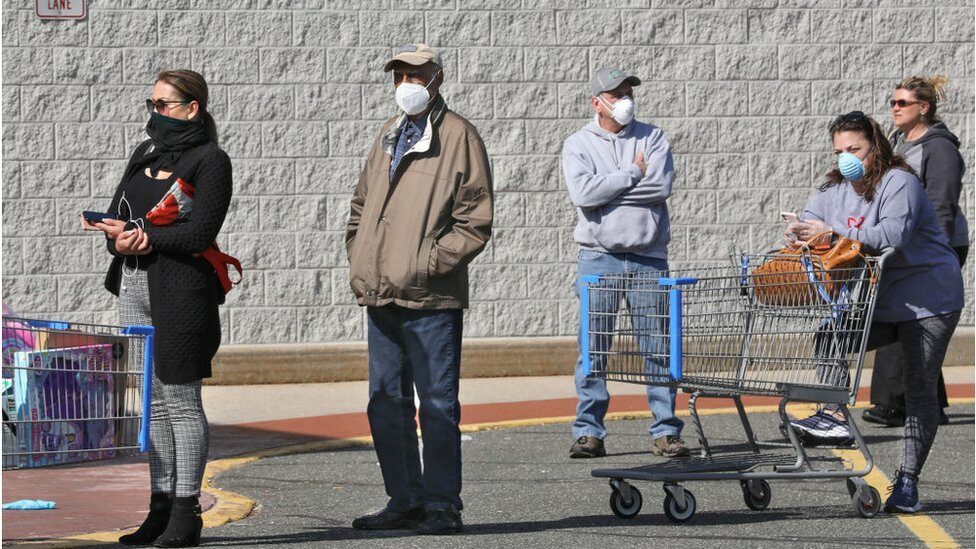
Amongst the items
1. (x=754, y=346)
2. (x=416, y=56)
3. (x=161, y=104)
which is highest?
(x=416, y=56)

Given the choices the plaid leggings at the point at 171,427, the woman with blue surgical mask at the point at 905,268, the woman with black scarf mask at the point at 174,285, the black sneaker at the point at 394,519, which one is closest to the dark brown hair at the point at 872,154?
the woman with blue surgical mask at the point at 905,268

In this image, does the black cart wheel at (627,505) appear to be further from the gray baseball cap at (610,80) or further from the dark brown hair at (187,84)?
the gray baseball cap at (610,80)

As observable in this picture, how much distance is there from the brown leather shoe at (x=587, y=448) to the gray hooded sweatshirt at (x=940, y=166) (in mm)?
2408

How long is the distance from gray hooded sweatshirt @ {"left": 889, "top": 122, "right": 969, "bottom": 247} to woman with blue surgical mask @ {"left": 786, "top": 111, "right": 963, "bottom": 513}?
7.22ft

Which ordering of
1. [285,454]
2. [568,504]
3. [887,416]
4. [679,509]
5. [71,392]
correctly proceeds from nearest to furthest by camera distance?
1. [71,392]
2. [679,509]
3. [568,504]
4. [285,454]
5. [887,416]

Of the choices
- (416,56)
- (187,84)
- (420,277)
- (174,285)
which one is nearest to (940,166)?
(416,56)

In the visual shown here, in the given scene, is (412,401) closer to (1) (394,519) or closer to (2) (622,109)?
(1) (394,519)

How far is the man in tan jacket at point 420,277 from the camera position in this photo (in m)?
6.96

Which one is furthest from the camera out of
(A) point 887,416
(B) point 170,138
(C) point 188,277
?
(A) point 887,416

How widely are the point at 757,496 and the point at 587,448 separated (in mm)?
1762

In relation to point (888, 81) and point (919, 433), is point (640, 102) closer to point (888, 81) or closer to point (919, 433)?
point (888, 81)

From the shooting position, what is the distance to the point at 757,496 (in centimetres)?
762

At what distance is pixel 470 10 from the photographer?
12938mm

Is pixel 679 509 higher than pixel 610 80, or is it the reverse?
pixel 610 80
